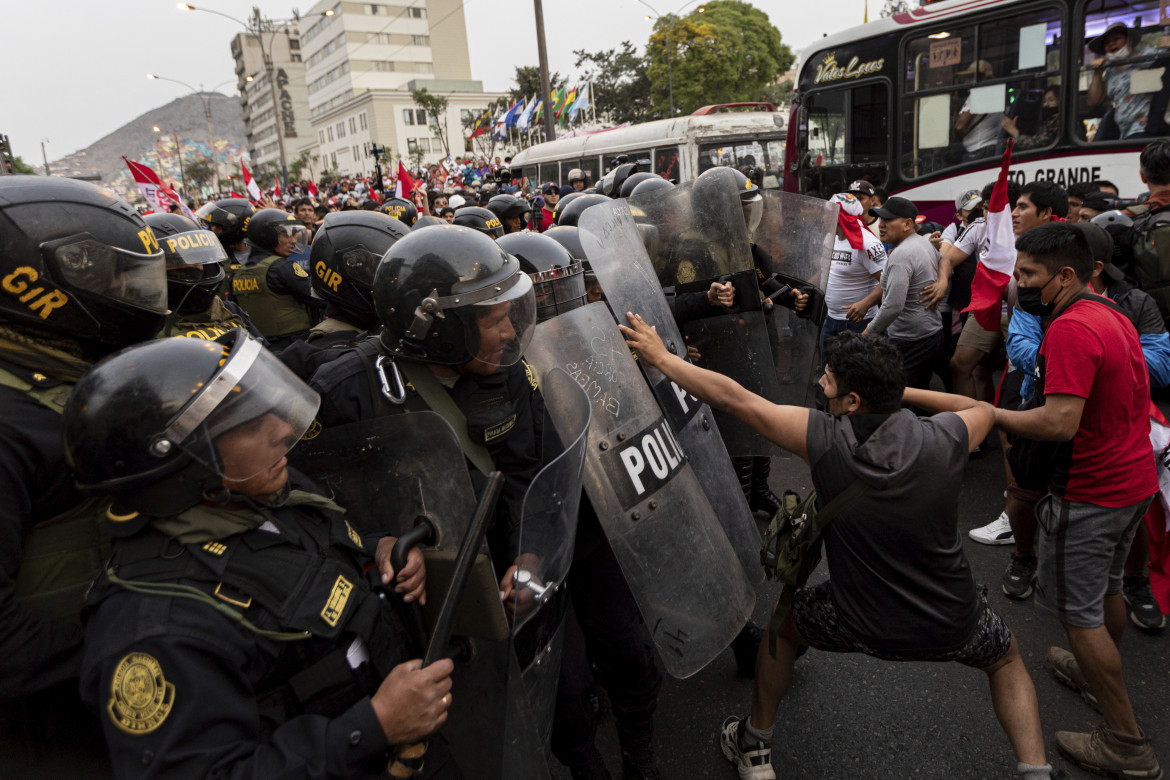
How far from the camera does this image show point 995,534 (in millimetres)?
3861

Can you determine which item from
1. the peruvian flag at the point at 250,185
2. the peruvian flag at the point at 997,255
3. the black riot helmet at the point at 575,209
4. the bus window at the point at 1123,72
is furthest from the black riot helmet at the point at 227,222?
the bus window at the point at 1123,72

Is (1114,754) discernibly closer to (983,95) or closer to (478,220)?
(478,220)

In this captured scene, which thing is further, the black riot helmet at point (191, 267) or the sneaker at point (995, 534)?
the sneaker at point (995, 534)

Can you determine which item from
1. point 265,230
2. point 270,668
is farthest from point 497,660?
point 265,230

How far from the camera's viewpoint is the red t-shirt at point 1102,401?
231 cm

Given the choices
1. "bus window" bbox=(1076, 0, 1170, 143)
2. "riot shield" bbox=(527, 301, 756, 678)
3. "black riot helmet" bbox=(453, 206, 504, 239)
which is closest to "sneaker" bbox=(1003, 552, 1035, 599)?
"riot shield" bbox=(527, 301, 756, 678)

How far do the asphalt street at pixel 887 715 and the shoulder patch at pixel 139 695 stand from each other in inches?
75.8

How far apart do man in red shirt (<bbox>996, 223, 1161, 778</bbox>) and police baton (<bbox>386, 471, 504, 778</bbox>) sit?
1.91 m

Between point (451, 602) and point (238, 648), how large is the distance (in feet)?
1.20

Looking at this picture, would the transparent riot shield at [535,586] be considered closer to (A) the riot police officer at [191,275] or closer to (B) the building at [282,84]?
(A) the riot police officer at [191,275]

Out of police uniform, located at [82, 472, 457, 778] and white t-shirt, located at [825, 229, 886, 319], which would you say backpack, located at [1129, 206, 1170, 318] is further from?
police uniform, located at [82, 472, 457, 778]

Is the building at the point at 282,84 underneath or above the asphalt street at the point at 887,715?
above

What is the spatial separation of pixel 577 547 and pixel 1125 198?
747 cm

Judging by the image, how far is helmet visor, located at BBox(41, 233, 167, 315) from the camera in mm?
1443
